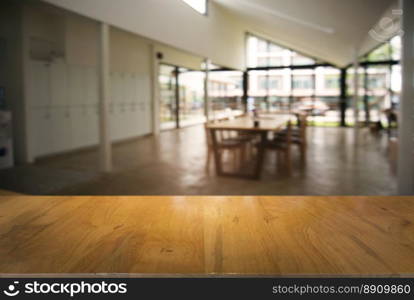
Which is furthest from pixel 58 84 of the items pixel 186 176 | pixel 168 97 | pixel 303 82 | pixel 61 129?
pixel 303 82

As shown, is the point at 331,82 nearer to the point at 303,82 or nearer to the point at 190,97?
the point at 303,82

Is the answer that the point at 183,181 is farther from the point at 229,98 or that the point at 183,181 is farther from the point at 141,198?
the point at 229,98

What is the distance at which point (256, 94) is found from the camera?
1032 cm

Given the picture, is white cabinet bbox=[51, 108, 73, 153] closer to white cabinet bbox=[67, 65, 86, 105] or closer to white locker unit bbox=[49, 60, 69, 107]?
white locker unit bbox=[49, 60, 69, 107]

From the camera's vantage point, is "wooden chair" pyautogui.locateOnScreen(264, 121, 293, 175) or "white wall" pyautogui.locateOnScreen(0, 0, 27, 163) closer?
"wooden chair" pyautogui.locateOnScreen(264, 121, 293, 175)

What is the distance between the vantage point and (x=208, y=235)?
1.93ft

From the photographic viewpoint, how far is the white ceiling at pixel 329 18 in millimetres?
4117

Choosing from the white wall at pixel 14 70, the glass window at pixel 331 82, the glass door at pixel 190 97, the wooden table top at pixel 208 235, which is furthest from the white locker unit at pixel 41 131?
the glass window at pixel 331 82

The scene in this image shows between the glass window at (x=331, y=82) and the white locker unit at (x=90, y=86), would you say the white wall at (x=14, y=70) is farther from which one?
the glass window at (x=331, y=82)

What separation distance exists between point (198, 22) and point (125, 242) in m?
4.93

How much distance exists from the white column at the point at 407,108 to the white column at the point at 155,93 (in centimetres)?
552

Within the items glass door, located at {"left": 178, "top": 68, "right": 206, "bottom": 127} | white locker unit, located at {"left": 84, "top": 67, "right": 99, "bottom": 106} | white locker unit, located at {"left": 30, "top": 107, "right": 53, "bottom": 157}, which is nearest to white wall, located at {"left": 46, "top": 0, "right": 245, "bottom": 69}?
white locker unit, located at {"left": 84, "top": 67, "right": 99, "bottom": 106}

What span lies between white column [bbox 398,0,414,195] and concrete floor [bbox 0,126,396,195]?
0.53m

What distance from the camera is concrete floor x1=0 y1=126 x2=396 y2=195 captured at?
3.16 m
